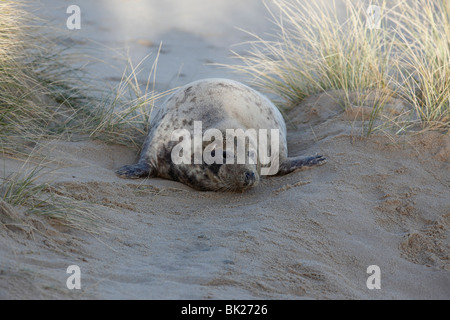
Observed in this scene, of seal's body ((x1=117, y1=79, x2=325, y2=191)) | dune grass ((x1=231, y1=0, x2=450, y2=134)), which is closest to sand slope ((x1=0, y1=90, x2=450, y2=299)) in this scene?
seal's body ((x1=117, y1=79, x2=325, y2=191))

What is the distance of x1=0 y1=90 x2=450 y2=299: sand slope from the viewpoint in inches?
116

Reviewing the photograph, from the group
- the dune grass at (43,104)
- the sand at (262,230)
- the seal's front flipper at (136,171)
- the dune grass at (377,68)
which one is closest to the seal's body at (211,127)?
the seal's front flipper at (136,171)

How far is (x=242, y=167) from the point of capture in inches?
179

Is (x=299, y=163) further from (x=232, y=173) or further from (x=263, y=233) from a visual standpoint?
(x=263, y=233)

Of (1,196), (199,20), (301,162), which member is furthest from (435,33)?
(199,20)

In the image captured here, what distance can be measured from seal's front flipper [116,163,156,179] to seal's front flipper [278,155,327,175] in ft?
3.37

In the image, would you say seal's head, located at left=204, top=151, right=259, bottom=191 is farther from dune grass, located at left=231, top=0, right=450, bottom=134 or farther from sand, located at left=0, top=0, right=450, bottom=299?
dune grass, located at left=231, top=0, right=450, bottom=134

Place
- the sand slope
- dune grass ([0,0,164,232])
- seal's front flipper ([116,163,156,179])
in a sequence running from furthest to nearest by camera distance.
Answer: seal's front flipper ([116,163,156,179]) < dune grass ([0,0,164,232]) < the sand slope

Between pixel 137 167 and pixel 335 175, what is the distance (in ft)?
5.03

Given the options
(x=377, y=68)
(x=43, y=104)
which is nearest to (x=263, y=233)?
(x=43, y=104)

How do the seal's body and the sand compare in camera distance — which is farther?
the seal's body

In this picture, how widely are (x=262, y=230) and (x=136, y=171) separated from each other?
145cm

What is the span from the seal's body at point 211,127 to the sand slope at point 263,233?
123mm
